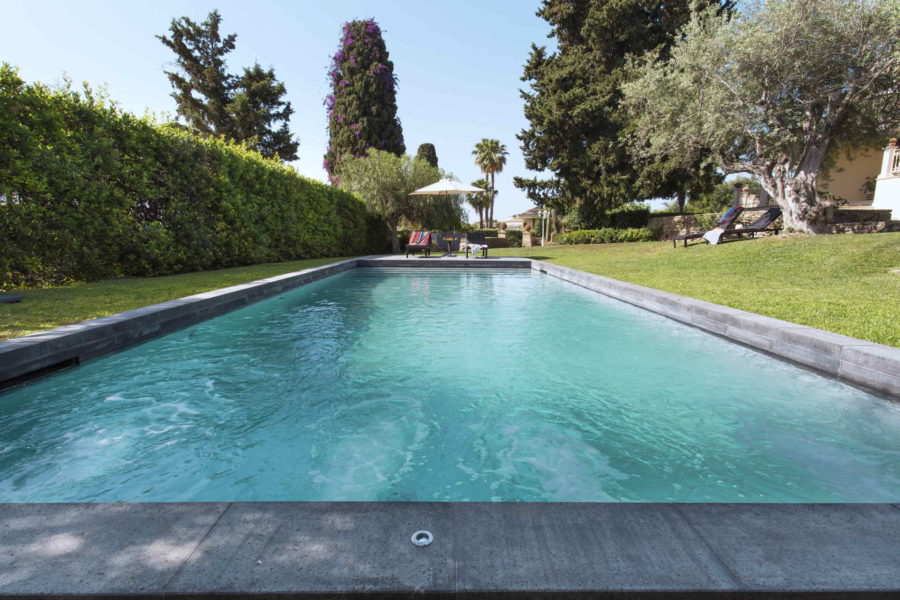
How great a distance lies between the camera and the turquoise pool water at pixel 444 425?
2457mm

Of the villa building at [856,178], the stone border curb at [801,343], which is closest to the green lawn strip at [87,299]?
the stone border curb at [801,343]

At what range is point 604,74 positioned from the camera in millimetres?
23906

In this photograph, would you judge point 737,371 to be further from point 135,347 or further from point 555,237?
point 555,237

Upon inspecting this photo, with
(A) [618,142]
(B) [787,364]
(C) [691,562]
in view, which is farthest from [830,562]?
(A) [618,142]

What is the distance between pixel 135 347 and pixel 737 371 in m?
6.07

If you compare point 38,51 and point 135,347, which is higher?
point 38,51

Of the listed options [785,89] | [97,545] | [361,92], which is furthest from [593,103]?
[97,545]

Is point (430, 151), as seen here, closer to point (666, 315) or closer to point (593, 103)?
point (593, 103)

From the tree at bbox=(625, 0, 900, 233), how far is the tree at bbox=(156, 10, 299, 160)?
23072mm

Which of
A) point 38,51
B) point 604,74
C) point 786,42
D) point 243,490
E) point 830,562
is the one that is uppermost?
point 604,74

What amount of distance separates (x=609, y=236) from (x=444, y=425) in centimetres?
2259

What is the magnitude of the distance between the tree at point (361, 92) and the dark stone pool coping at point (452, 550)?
1169 inches

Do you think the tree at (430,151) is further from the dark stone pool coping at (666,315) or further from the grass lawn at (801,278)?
the dark stone pool coping at (666,315)

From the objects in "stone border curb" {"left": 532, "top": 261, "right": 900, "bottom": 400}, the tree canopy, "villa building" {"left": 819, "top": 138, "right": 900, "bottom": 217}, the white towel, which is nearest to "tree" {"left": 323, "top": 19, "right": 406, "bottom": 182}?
the tree canopy
